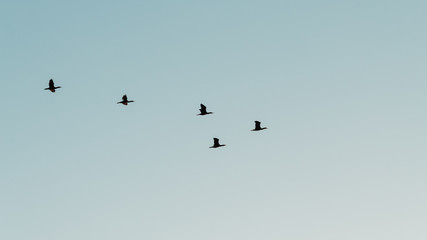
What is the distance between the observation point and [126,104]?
87375mm

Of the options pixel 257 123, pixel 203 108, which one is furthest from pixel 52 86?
pixel 257 123

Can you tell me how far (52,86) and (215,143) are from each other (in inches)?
1029

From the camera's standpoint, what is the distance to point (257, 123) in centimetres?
8256

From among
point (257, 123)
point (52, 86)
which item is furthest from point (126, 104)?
point (257, 123)

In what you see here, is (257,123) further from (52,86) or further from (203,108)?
(52,86)

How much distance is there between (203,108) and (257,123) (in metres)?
8.33

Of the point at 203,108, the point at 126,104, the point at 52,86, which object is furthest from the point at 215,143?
the point at 52,86

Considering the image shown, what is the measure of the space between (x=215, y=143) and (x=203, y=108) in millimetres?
6587

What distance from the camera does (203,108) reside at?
83.2 m

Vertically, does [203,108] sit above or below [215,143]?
above

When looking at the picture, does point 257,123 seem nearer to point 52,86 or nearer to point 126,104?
point 126,104

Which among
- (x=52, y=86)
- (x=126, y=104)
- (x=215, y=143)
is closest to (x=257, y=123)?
(x=215, y=143)

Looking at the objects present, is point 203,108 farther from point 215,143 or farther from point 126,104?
point 126,104

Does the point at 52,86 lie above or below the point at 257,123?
above
